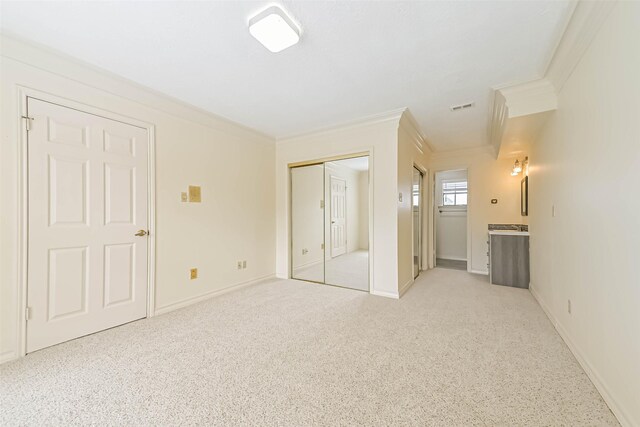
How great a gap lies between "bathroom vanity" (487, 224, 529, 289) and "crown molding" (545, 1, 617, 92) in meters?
2.22

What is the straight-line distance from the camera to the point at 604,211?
146cm

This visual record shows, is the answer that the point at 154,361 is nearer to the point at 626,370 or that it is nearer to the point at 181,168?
the point at 181,168

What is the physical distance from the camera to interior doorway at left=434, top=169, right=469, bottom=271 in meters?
5.79

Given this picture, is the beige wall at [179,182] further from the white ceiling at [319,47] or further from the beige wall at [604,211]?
the beige wall at [604,211]

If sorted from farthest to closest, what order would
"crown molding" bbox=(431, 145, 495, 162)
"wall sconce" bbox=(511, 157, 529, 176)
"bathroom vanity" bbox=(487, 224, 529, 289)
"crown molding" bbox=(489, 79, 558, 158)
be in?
"crown molding" bbox=(431, 145, 495, 162) < "wall sconce" bbox=(511, 157, 529, 176) < "bathroom vanity" bbox=(487, 224, 529, 289) < "crown molding" bbox=(489, 79, 558, 158)

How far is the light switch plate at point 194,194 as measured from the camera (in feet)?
9.65

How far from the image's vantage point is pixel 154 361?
5.89 ft

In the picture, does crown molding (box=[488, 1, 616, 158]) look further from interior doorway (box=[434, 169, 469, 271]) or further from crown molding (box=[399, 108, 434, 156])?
interior doorway (box=[434, 169, 469, 271])

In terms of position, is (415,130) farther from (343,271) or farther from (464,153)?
(343,271)

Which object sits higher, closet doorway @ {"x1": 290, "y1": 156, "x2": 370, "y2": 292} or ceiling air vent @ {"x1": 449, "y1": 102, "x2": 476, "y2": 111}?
ceiling air vent @ {"x1": 449, "y1": 102, "x2": 476, "y2": 111}

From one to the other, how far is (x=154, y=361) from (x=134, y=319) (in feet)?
3.08

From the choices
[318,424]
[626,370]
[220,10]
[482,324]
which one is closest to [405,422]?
[318,424]

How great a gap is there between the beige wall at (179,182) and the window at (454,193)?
4.36 metres

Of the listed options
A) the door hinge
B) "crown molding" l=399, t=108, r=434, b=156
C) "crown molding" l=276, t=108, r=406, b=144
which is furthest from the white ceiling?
the door hinge
